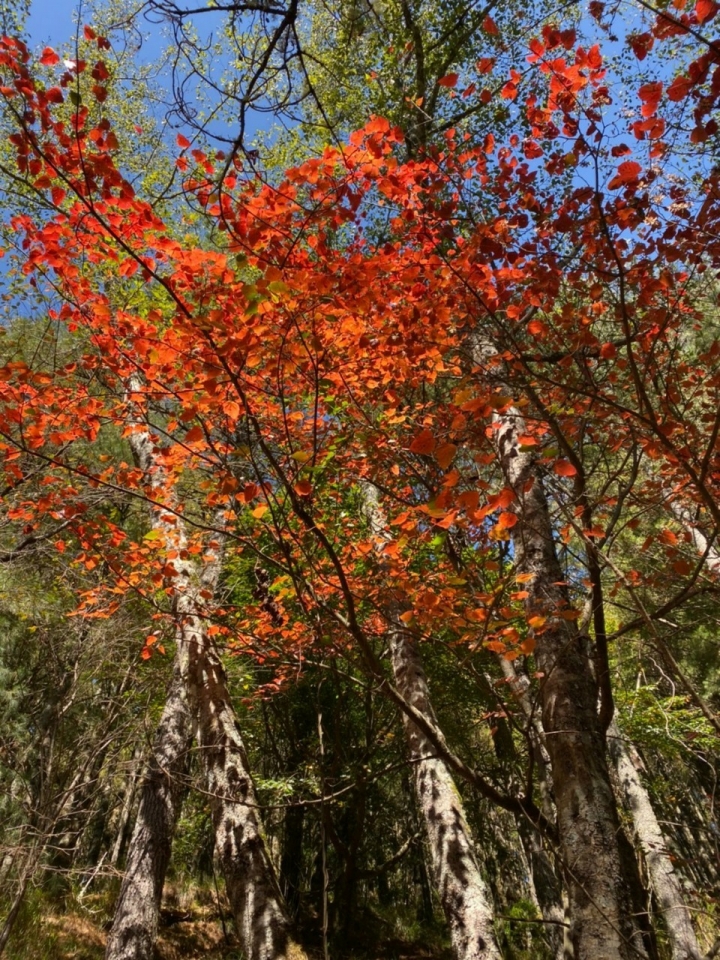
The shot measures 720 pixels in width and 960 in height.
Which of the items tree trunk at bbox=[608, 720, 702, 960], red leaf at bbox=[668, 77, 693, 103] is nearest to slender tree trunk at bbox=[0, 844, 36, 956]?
tree trunk at bbox=[608, 720, 702, 960]

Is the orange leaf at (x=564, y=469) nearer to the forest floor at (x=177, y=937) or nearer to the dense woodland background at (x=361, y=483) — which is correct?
the dense woodland background at (x=361, y=483)

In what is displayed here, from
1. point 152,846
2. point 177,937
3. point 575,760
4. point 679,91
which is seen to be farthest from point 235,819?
point 177,937

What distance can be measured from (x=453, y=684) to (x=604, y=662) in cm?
849

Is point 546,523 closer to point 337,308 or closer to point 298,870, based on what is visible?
point 337,308

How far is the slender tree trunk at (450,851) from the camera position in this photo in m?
4.04

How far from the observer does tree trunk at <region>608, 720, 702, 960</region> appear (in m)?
6.61

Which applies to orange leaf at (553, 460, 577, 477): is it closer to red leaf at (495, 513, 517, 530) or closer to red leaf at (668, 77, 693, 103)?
red leaf at (495, 513, 517, 530)

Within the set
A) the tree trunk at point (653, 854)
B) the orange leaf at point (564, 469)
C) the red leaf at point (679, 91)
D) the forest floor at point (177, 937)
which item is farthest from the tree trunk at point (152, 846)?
the red leaf at point (679, 91)

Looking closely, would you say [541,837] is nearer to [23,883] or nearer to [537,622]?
[537,622]

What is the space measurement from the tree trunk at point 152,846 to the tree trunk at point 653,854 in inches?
187

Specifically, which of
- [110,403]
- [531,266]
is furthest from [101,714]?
[531,266]

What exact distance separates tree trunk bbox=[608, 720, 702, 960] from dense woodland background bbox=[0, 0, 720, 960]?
80mm

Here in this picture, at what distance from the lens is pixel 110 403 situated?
765cm

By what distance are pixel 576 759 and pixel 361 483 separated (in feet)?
15.7
